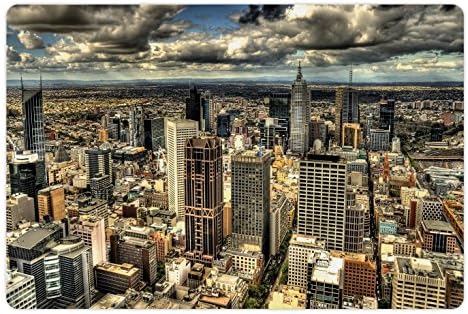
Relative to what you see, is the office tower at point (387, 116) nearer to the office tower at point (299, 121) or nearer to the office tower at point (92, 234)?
the office tower at point (299, 121)

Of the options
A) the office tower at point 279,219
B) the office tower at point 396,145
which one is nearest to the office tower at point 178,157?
the office tower at point 279,219

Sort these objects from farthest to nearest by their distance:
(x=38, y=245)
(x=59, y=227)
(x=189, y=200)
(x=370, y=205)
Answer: (x=189, y=200) < (x=370, y=205) < (x=59, y=227) < (x=38, y=245)

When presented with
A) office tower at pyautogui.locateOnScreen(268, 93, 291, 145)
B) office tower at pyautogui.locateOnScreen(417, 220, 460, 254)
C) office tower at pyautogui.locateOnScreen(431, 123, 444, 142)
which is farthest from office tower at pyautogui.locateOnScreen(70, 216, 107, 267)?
office tower at pyautogui.locateOnScreen(431, 123, 444, 142)

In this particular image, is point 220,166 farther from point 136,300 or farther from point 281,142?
point 136,300

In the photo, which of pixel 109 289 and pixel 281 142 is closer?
pixel 109 289

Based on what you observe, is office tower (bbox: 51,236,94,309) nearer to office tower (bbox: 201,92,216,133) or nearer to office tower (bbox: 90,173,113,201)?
office tower (bbox: 90,173,113,201)

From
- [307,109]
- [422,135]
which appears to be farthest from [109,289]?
[422,135]

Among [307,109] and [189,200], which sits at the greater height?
[307,109]
